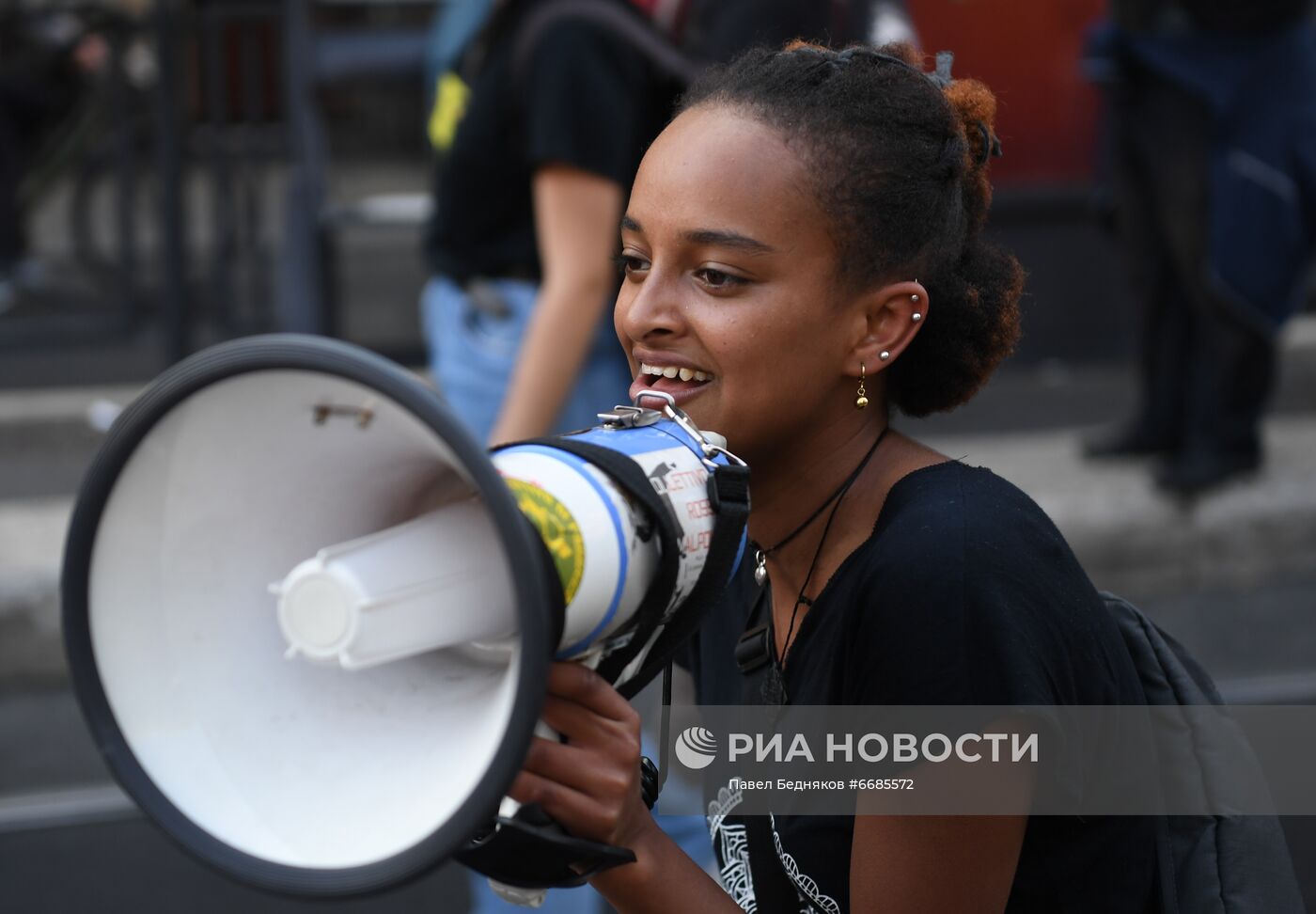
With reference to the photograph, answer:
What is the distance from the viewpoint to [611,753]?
132cm

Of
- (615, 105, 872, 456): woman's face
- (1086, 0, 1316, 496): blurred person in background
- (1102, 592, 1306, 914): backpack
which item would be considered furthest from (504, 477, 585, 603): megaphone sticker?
(1086, 0, 1316, 496): blurred person in background

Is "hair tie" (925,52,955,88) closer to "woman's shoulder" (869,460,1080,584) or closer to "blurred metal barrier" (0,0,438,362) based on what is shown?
"woman's shoulder" (869,460,1080,584)

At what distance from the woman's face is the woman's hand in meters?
0.34

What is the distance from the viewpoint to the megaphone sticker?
3.97 feet

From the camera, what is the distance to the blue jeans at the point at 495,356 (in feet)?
9.95

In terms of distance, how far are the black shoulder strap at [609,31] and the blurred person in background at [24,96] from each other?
5.21 meters

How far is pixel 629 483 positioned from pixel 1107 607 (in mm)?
583

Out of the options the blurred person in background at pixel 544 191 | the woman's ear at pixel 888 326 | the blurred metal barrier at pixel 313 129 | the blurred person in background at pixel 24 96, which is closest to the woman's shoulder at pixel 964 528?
the woman's ear at pixel 888 326

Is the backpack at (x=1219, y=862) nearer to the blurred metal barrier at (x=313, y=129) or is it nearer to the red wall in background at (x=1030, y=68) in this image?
the blurred metal barrier at (x=313, y=129)

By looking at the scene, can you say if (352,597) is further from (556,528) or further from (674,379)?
(674,379)

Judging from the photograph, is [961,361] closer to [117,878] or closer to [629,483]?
[629,483]

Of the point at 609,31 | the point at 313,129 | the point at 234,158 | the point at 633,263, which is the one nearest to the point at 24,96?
the point at 234,158

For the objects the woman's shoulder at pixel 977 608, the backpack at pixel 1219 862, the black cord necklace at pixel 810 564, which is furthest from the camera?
the black cord necklace at pixel 810 564

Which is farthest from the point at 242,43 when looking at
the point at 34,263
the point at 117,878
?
the point at 117,878
